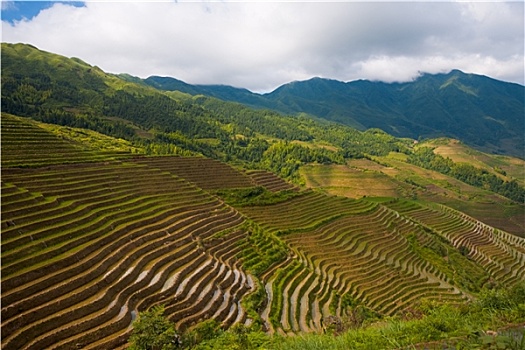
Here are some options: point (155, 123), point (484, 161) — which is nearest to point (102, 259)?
point (155, 123)

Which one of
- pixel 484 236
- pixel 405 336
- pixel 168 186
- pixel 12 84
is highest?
pixel 12 84

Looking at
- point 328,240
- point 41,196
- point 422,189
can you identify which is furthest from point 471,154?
point 41,196

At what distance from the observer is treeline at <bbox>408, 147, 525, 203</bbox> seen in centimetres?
10500

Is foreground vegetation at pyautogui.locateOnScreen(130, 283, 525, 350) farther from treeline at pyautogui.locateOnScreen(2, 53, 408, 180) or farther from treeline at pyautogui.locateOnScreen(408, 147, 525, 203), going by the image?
treeline at pyautogui.locateOnScreen(408, 147, 525, 203)

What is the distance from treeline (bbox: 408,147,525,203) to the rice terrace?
39.3m

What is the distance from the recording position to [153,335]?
41.9 ft

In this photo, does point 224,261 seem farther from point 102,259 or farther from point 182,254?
point 102,259

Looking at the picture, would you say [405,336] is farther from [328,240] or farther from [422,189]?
[422,189]

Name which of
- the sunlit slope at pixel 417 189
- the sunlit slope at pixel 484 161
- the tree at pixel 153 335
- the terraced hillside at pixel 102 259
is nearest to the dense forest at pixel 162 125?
the sunlit slope at pixel 484 161

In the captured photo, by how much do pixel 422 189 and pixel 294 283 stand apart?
69.6 m

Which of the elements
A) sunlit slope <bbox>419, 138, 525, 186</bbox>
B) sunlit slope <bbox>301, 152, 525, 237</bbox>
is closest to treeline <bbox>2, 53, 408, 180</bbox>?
sunlit slope <bbox>301, 152, 525, 237</bbox>

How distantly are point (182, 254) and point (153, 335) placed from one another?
11119 millimetres

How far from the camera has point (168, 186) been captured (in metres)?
34.9

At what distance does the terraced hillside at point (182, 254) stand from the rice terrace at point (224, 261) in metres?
0.11
